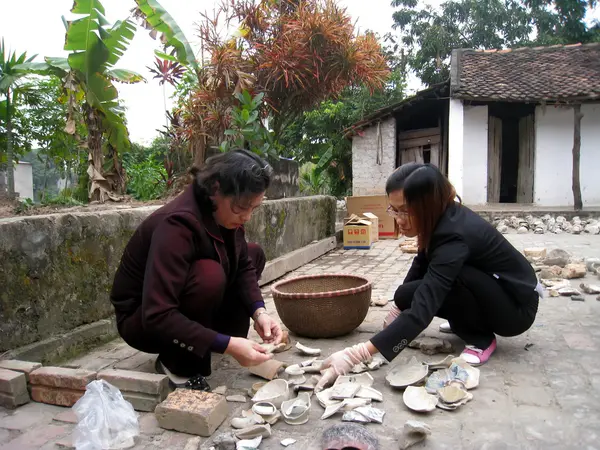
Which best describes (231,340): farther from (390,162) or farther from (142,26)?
(390,162)

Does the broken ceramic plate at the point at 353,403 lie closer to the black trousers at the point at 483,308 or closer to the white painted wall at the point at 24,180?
the black trousers at the point at 483,308

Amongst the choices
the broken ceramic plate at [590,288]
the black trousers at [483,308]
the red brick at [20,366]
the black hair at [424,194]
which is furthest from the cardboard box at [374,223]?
the red brick at [20,366]

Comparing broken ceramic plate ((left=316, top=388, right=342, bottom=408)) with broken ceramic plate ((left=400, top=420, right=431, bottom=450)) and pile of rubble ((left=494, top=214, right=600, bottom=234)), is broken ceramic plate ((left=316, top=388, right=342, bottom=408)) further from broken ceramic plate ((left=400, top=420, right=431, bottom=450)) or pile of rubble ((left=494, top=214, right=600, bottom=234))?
pile of rubble ((left=494, top=214, right=600, bottom=234))

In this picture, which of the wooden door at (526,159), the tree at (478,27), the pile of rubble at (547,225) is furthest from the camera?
the tree at (478,27)

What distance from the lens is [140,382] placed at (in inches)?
74.0


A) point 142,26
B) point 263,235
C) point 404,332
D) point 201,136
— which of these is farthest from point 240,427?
point 142,26

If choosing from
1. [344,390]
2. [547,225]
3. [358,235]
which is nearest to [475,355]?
[344,390]

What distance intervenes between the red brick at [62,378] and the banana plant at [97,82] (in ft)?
9.48

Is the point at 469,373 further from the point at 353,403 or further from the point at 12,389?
the point at 12,389

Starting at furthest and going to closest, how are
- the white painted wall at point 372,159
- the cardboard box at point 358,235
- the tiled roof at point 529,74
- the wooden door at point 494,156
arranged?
the wooden door at point 494,156
the white painted wall at point 372,159
the tiled roof at point 529,74
the cardboard box at point 358,235

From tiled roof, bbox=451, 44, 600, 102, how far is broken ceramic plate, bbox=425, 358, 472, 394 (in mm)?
9827

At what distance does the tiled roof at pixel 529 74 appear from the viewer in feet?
34.5

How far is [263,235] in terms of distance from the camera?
464cm

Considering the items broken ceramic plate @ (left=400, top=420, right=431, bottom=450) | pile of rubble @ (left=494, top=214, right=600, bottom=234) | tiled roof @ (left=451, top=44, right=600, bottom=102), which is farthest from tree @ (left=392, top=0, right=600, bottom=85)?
broken ceramic plate @ (left=400, top=420, right=431, bottom=450)
